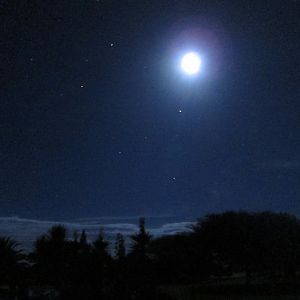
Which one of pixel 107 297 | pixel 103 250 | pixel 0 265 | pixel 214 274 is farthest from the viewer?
pixel 214 274

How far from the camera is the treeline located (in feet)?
95.7

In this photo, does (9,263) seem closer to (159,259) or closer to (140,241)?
(140,241)

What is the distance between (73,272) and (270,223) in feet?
110

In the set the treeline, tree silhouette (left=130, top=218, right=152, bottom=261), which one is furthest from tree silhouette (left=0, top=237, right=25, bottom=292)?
tree silhouette (left=130, top=218, right=152, bottom=261)

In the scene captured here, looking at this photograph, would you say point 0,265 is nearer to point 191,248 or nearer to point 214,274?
point 191,248

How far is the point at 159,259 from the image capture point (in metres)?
67.4

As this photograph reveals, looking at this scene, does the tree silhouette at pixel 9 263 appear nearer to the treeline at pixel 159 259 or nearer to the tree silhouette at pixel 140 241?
the treeline at pixel 159 259

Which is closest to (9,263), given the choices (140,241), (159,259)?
(140,241)

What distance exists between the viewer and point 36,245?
33.9 m

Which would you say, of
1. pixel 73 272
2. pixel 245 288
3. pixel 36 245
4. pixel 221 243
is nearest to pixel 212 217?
pixel 221 243

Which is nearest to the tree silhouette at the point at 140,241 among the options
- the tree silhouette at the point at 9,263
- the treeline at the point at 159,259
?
the treeline at the point at 159,259

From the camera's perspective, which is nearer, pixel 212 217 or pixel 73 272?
pixel 73 272

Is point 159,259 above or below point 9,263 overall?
above

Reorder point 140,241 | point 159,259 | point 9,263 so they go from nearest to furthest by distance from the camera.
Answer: point 9,263, point 140,241, point 159,259
